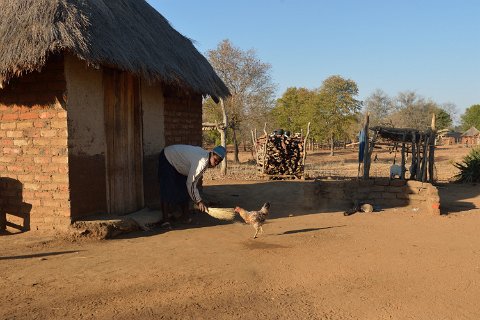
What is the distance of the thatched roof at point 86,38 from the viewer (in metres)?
5.24

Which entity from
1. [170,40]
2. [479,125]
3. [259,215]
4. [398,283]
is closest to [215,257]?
[259,215]

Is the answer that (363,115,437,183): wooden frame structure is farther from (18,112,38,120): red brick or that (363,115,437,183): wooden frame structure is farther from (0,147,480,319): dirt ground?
(18,112,38,120): red brick

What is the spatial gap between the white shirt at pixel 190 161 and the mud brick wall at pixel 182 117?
3.98 feet

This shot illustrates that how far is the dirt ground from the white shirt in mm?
870

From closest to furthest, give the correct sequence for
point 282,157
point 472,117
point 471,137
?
point 282,157 < point 471,137 < point 472,117

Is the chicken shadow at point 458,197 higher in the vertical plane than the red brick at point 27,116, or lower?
lower

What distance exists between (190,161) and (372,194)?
4.98 meters

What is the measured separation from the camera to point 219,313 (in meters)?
3.42

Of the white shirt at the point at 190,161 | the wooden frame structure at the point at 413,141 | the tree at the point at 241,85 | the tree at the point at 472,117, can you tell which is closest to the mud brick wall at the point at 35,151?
the white shirt at the point at 190,161

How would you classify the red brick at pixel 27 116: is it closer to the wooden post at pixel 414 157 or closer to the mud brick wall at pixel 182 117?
the mud brick wall at pixel 182 117

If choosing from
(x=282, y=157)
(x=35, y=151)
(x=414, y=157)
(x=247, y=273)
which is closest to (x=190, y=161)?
(x=35, y=151)

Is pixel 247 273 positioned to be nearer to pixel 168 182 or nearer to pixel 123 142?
pixel 168 182

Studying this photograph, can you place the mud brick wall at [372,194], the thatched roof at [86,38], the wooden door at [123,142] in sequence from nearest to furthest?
1. the thatched roof at [86,38]
2. the wooden door at [123,142]
3. the mud brick wall at [372,194]

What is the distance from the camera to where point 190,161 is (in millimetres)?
6551
